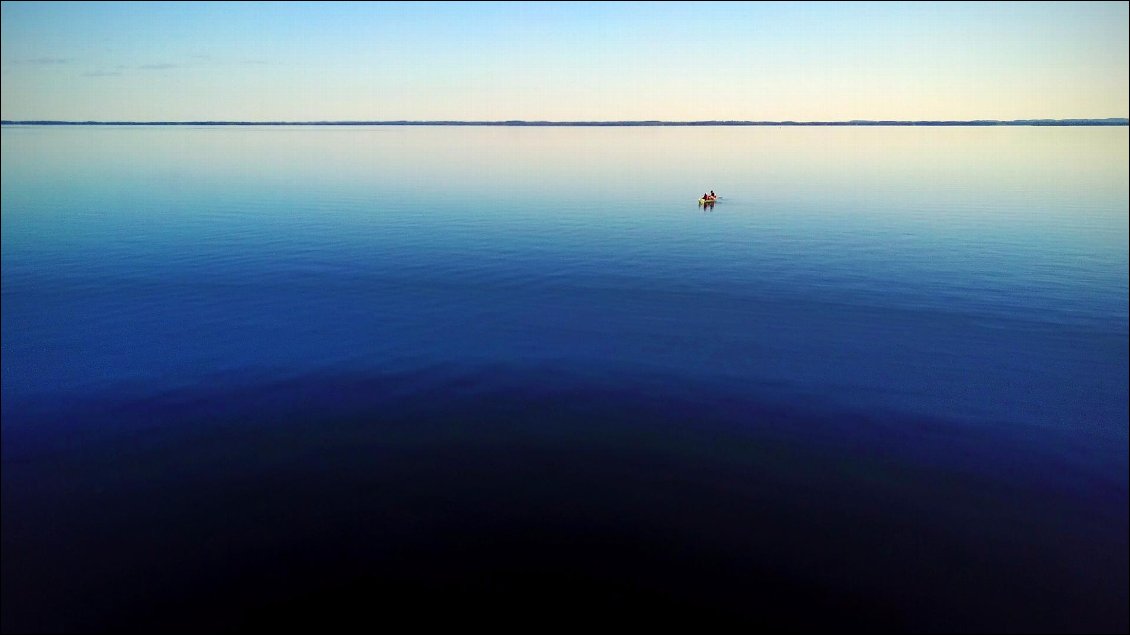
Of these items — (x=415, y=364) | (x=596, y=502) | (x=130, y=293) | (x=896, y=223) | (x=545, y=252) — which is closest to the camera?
(x=596, y=502)

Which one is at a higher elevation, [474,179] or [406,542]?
[474,179]

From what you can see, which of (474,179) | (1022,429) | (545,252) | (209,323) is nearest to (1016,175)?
(474,179)

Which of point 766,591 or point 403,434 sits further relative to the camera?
point 403,434

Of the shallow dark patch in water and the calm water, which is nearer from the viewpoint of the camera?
the shallow dark patch in water

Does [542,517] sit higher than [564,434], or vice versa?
[564,434]

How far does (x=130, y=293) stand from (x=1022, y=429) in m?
49.6

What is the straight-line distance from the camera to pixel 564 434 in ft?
74.5

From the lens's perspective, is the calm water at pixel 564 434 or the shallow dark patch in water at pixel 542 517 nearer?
the shallow dark patch in water at pixel 542 517

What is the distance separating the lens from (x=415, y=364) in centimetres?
2912

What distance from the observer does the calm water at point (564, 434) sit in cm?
1551

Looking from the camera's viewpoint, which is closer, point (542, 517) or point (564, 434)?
point (542, 517)

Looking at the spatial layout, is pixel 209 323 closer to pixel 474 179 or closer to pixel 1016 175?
pixel 474 179

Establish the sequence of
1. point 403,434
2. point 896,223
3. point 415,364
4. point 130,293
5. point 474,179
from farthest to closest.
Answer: point 474,179 → point 896,223 → point 130,293 → point 415,364 → point 403,434

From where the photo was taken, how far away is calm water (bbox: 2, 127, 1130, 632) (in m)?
15.5
